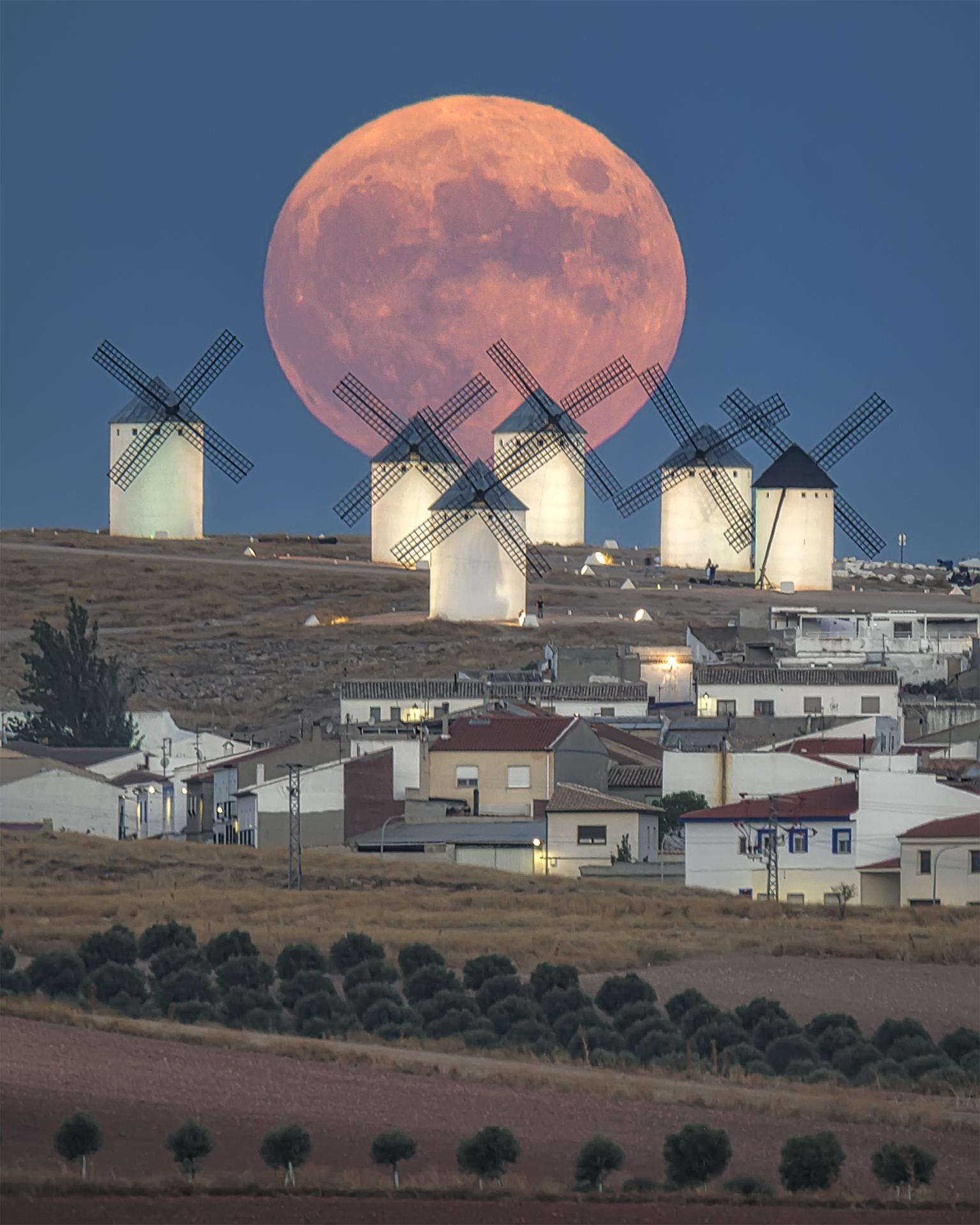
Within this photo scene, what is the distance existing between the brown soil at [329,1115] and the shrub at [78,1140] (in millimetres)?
179

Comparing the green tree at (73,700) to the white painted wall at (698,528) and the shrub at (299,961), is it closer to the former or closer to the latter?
the shrub at (299,961)

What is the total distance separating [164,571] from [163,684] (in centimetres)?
2157

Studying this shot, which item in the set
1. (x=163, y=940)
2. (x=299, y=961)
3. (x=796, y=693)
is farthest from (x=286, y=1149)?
(x=796, y=693)

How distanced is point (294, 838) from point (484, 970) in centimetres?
1544

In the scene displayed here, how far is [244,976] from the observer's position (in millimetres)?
34438

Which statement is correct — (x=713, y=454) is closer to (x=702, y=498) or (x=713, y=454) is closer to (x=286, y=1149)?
(x=702, y=498)

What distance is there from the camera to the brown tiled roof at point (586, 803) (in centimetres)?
5062

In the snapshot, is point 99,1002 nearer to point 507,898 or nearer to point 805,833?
point 507,898

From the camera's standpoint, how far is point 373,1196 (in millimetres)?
23438

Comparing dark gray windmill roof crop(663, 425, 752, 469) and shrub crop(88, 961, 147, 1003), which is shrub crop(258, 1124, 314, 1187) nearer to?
shrub crop(88, 961, 147, 1003)

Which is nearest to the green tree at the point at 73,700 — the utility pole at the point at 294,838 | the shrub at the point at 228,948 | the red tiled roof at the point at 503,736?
the red tiled roof at the point at 503,736

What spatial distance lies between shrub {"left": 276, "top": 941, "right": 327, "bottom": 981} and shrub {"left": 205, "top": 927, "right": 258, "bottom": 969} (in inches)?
13.7

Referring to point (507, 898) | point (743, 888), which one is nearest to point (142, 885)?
point (507, 898)

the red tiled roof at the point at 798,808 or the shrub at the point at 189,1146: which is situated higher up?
the red tiled roof at the point at 798,808
